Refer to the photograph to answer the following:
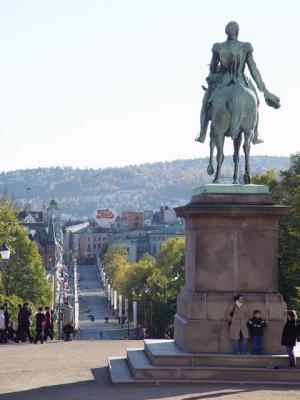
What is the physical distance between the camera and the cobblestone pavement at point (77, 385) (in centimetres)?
2295

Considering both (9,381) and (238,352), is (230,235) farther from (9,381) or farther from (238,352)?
(9,381)

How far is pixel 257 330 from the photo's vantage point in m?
25.4

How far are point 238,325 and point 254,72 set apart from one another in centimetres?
673

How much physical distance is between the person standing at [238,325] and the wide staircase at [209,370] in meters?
0.38

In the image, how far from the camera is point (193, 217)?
86.9ft

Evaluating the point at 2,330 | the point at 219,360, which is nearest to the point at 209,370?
the point at 219,360

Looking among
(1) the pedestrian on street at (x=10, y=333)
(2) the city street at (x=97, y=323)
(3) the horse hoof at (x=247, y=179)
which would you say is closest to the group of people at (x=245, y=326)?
(3) the horse hoof at (x=247, y=179)

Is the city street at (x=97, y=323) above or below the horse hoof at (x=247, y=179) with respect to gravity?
below

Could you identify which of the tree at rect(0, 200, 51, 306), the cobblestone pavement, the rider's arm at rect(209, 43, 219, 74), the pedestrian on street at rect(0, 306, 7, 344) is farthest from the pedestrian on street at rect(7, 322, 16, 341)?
the tree at rect(0, 200, 51, 306)

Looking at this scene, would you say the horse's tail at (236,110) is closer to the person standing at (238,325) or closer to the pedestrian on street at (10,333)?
the person standing at (238,325)

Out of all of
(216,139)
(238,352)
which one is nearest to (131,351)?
(238,352)

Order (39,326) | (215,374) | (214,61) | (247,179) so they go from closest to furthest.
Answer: (215,374), (247,179), (214,61), (39,326)

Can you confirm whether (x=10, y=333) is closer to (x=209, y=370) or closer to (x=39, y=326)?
(x=39, y=326)

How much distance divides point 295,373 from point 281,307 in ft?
5.88
